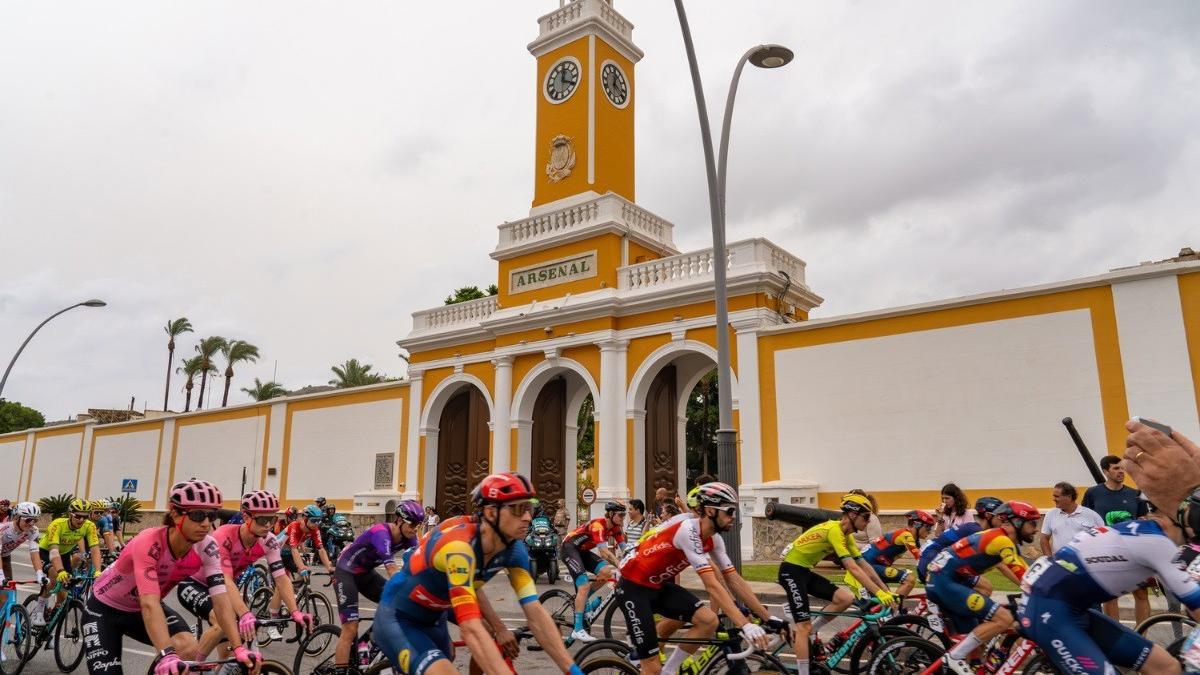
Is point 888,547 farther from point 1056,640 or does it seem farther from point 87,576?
point 87,576

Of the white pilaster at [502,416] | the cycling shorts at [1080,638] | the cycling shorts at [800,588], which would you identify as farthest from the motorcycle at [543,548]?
the cycling shorts at [1080,638]

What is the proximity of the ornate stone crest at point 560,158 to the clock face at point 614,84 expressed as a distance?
1939 millimetres

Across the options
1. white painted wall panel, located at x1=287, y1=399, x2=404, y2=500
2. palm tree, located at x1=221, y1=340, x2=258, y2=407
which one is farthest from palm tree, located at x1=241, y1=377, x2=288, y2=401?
white painted wall panel, located at x1=287, y1=399, x2=404, y2=500

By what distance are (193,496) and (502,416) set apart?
1861cm

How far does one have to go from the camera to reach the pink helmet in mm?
5516

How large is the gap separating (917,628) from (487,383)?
1907cm

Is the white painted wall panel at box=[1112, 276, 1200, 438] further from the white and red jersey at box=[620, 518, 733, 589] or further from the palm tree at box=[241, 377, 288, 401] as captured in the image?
the palm tree at box=[241, 377, 288, 401]

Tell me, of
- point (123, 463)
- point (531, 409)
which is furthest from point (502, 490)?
point (123, 463)

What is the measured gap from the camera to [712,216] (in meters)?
12.1

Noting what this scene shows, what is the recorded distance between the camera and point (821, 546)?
7445mm

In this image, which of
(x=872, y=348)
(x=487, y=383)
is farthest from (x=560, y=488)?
(x=872, y=348)

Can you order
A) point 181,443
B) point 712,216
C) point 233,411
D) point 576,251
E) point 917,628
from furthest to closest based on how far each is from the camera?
point 181,443 → point 233,411 → point 576,251 → point 712,216 → point 917,628

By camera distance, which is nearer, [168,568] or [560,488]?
[168,568]

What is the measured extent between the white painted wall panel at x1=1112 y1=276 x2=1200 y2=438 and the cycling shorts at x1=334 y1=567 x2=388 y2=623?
14082 millimetres
